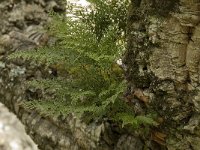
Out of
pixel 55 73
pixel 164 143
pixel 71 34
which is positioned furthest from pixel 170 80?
pixel 55 73

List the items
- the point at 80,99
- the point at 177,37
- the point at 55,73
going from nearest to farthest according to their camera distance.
Answer: the point at 177,37 < the point at 80,99 < the point at 55,73

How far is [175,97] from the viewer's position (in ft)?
7.65

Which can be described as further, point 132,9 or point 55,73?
point 55,73

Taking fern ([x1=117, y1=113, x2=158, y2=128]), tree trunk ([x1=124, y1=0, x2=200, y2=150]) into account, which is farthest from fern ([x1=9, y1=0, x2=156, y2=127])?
tree trunk ([x1=124, y1=0, x2=200, y2=150])

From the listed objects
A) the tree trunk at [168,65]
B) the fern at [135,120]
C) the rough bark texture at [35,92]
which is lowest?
the rough bark texture at [35,92]

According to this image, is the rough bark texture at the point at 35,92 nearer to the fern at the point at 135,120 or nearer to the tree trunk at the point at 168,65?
the fern at the point at 135,120

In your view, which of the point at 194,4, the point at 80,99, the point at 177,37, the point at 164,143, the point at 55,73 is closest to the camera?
the point at 194,4

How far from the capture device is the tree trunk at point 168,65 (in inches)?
85.7

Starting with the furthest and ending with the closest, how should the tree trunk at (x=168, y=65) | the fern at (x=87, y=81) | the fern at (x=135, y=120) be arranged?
1. the fern at (x=87, y=81)
2. the fern at (x=135, y=120)
3. the tree trunk at (x=168, y=65)

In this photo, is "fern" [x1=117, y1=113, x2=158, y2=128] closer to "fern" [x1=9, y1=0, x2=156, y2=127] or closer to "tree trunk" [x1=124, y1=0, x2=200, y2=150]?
"fern" [x1=9, y1=0, x2=156, y2=127]

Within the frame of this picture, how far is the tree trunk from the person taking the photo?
218cm

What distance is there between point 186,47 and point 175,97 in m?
0.33

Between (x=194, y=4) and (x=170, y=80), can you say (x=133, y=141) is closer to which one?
(x=170, y=80)

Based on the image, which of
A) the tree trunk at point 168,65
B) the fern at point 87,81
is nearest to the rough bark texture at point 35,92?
the fern at point 87,81
